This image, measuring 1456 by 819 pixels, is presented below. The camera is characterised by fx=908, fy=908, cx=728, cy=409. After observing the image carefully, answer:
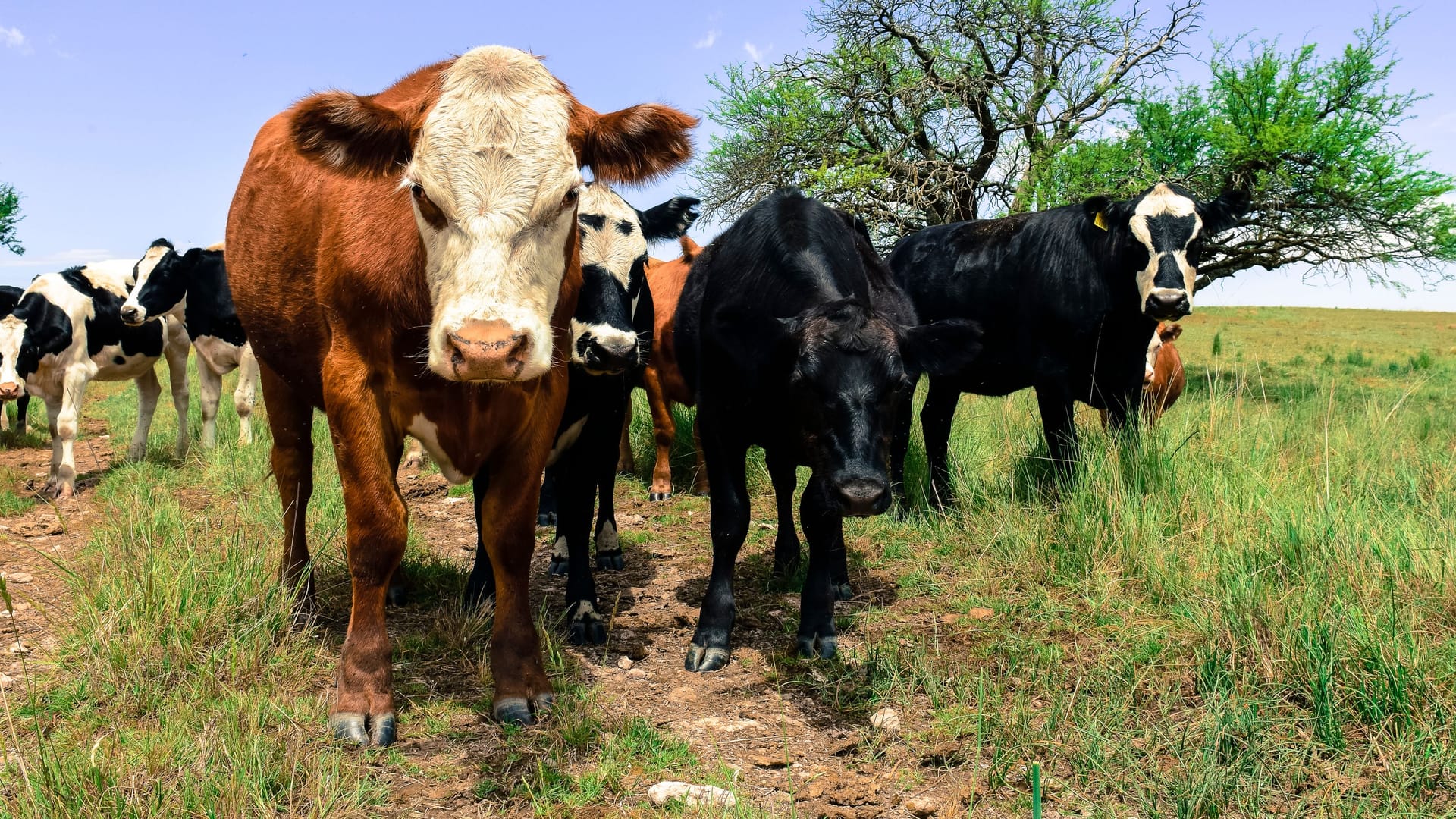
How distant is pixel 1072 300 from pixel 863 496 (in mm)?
3676

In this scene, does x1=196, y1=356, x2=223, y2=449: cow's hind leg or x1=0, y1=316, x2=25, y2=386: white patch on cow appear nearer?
x1=0, y1=316, x2=25, y2=386: white patch on cow

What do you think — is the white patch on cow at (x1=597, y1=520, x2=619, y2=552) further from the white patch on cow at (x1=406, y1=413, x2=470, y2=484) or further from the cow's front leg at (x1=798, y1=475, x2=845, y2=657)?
the white patch on cow at (x1=406, y1=413, x2=470, y2=484)

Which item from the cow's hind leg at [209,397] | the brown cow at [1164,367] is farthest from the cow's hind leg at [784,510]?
the cow's hind leg at [209,397]

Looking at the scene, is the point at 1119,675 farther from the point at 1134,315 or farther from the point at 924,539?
the point at 1134,315

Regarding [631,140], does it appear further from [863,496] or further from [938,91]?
[938,91]

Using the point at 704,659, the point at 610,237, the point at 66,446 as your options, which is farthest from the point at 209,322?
the point at 704,659

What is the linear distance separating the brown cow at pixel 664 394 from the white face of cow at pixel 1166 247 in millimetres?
3404

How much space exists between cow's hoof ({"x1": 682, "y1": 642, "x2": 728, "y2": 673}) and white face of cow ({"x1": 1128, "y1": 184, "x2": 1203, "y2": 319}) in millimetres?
3564

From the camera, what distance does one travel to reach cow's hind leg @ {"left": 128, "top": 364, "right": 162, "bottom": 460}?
9062 mm

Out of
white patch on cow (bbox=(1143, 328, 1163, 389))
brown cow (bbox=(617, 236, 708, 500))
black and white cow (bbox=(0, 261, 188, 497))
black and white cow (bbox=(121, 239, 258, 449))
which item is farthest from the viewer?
black and white cow (bbox=(121, 239, 258, 449))

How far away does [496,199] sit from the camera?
2752 mm

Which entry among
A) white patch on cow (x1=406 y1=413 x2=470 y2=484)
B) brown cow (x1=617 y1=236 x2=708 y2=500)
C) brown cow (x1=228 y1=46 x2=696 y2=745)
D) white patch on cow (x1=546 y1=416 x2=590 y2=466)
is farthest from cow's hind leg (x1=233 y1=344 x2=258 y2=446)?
white patch on cow (x1=406 y1=413 x2=470 y2=484)

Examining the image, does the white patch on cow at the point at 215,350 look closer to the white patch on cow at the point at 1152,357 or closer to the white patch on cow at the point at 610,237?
the white patch on cow at the point at 610,237

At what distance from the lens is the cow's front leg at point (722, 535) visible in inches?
159
